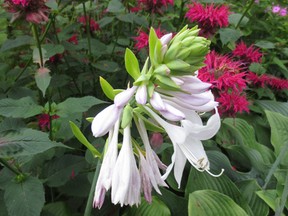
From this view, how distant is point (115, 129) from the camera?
918mm

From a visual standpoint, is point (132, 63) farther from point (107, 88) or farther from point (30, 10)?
point (30, 10)

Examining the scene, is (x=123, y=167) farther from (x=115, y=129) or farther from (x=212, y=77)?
(x=212, y=77)

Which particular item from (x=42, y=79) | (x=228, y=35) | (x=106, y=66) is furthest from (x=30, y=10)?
(x=228, y=35)

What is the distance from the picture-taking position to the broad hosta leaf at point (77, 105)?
1.34 m

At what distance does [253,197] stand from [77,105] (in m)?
0.92

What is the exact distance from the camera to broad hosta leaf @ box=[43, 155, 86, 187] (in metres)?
1.43

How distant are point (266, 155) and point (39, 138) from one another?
4.45ft

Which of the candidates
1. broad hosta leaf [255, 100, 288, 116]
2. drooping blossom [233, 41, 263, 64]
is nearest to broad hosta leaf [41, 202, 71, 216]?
drooping blossom [233, 41, 263, 64]

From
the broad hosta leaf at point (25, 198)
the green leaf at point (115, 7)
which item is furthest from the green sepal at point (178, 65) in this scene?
the green leaf at point (115, 7)

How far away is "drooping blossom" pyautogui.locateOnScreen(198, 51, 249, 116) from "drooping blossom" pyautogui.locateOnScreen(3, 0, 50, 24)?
72 centimetres

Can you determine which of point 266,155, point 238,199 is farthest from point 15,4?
point 266,155

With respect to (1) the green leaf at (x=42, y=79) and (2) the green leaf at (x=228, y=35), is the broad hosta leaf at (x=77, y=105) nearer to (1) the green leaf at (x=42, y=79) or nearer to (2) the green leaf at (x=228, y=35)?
(1) the green leaf at (x=42, y=79)

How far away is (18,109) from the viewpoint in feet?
4.41

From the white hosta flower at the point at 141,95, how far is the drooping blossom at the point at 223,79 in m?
0.78
